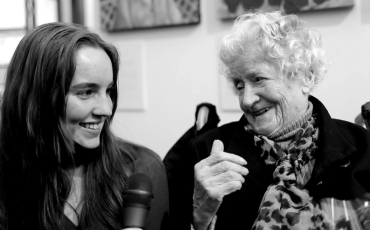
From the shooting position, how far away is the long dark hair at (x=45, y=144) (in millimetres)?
1518

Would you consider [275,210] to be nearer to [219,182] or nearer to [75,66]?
[219,182]

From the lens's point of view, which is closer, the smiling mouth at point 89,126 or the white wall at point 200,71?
the smiling mouth at point 89,126

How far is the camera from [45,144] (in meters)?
1.58

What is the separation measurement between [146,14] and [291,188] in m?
1.71

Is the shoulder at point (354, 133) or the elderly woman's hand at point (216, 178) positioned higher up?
the shoulder at point (354, 133)

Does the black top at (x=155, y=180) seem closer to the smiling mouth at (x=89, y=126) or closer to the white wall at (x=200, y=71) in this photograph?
the smiling mouth at (x=89, y=126)

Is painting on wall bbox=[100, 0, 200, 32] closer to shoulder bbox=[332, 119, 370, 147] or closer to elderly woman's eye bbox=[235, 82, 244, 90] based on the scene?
elderly woman's eye bbox=[235, 82, 244, 90]

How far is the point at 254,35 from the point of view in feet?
5.59

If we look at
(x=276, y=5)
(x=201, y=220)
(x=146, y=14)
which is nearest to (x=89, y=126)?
(x=201, y=220)

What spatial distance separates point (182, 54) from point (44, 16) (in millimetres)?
1010

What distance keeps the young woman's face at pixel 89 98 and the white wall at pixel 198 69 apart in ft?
3.98

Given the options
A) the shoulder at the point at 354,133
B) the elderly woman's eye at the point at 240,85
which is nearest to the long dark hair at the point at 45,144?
the elderly woman's eye at the point at 240,85

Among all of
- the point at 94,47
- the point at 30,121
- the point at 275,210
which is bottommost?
the point at 275,210

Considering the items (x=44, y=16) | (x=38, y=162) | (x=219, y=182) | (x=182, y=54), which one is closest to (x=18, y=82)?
(x=38, y=162)
